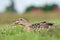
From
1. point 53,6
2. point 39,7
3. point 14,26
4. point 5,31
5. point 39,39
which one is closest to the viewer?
point 39,39

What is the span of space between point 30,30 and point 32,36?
82cm

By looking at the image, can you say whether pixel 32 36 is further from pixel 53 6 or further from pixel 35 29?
pixel 53 6

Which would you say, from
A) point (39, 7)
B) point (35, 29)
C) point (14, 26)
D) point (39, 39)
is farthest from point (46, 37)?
point (39, 7)

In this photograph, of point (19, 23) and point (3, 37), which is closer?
point (3, 37)

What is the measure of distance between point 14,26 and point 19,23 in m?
0.29

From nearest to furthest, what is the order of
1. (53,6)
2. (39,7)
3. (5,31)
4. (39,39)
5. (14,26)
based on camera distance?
(39,39) < (5,31) < (14,26) < (39,7) < (53,6)

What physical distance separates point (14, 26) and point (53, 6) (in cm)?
3210

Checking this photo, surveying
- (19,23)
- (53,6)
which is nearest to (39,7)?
(53,6)

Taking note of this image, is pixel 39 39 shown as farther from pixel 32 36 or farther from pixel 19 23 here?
pixel 19 23

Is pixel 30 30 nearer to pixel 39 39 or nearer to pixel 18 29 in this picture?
pixel 18 29

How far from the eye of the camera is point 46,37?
8.30 meters

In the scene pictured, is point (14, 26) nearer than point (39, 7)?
Yes

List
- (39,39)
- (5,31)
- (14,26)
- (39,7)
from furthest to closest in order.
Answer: (39,7)
(14,26)
(5,31)
(39,39)

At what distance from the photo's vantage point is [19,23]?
9.91 metres
